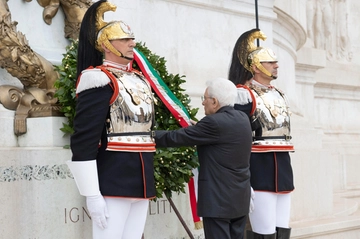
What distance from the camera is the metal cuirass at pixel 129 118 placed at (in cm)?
422

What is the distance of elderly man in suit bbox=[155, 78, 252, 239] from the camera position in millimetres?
4512

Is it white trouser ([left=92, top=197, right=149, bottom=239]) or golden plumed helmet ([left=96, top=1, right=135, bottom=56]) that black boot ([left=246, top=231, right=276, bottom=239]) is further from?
golden plumed helmet ([left=96, top=1, right=135, bottom=56])

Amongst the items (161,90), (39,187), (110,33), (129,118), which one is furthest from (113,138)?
(39,187)

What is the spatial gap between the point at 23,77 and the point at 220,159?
6.37ft

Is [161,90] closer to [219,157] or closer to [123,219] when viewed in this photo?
[219,157]

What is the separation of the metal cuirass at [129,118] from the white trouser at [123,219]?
0.33m

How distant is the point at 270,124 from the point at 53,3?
2.21m

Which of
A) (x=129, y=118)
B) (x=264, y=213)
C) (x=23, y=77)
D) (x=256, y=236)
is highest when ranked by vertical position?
(x=23, y=77)

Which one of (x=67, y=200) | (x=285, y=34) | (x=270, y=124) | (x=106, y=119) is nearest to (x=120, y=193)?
(x=106, y=119)

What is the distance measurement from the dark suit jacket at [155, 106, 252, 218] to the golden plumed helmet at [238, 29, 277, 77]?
3.78 feet

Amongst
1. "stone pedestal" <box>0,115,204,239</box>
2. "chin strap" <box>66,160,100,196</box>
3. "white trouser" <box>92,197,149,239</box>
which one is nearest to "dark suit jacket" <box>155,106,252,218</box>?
"white trouser" <box>92,197,149,239</box>

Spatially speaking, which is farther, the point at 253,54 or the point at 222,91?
the point at 253,54

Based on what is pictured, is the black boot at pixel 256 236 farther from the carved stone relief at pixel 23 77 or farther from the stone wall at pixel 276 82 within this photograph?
the carved stone relief at pixel 23 77

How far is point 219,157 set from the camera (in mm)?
4527
